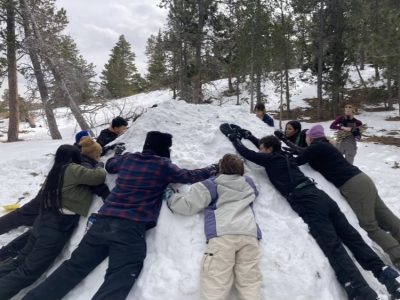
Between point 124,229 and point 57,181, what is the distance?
1.25 metres

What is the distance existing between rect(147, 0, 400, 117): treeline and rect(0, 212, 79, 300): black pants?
1510 cm

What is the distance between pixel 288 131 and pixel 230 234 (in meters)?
3.39

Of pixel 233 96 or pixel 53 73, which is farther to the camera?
pixel 233 96

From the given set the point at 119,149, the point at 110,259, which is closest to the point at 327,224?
the point at 110,259

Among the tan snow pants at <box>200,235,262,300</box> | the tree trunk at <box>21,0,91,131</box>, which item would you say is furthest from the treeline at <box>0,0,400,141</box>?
the tan snow pants at <box>200,235,262,300</box>

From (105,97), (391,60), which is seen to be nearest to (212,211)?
(105,97)

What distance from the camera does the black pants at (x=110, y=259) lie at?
138 inches

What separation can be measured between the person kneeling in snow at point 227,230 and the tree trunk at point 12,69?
49.5 ft

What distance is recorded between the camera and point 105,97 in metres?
14.5

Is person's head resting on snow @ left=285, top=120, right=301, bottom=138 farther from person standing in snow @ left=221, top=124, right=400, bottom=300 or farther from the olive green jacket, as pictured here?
the olive green jacket

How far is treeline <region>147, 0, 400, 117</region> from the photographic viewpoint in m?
19.1

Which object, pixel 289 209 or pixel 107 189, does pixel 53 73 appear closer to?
pixel 107 189

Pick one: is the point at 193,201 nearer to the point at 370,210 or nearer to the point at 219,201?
the point at 219,201

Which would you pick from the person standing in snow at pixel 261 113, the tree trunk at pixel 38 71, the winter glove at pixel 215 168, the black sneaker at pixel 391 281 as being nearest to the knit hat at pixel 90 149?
the winter glove at pixel 215 168
